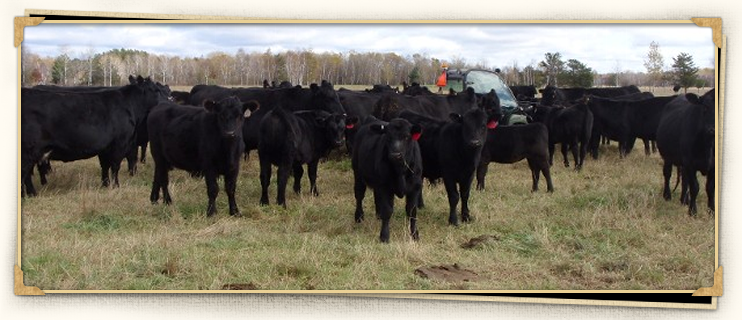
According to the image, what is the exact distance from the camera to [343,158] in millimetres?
13898

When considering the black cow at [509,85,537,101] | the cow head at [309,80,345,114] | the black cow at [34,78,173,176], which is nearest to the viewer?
the black cow at [34,78,173,176]

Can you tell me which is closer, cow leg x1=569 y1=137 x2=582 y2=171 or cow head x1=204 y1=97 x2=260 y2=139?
cow head x1=204 y1=97 x2=260 y2=139

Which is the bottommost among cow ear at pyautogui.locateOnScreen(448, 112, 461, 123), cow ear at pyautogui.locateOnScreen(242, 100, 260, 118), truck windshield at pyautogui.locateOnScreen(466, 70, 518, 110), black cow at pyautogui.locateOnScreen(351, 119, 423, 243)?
black cow at pyautogui.locateOnScreen(351, 119, 423, 243)

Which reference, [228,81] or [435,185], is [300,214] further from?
[435,185]

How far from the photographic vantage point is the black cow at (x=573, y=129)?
13906 millimetres

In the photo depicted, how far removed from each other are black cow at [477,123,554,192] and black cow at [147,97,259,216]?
416 centimetres

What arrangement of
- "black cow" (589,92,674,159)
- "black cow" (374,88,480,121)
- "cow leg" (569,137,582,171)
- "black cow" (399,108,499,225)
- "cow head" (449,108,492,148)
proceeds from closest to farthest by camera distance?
"cow head" (449,108,492,148) < "black cow" (399,108,499,225) < "black cow" (374,88,480,121) < "cow leg" (569,137,582,171) < "black cow" (589,92,674,159)

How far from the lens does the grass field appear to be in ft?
20.5

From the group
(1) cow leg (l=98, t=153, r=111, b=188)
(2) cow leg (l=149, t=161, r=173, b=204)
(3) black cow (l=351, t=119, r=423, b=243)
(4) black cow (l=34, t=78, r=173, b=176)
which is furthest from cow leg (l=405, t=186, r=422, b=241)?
(1) cow leg (l=98, t=153, r=111, b=188)

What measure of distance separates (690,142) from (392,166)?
4032 millimetres

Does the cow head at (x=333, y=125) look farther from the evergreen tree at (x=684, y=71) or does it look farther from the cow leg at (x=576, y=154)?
the cow leg at (x=576, y=154)

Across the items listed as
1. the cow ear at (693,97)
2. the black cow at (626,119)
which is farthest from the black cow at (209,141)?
the black cow at (626,119)

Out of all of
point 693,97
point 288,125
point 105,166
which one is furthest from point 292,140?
point 693,97

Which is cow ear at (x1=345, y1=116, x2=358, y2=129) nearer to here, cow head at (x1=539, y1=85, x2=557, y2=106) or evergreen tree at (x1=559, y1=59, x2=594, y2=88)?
A: evergreen tree at (x1=559, y1=59, x2=594, y2=88)
